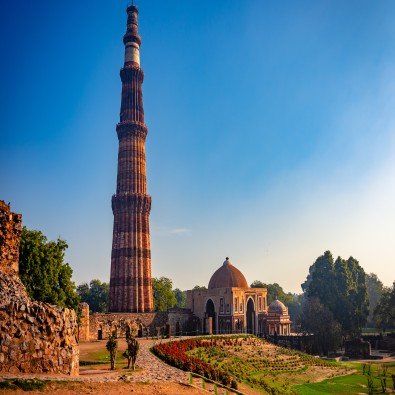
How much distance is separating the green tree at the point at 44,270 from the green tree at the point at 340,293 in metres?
34.1

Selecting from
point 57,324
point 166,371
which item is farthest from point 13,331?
point 166,371

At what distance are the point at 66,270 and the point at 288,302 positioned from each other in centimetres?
8350

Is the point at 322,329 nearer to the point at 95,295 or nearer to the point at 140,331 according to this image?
the point at 140,331

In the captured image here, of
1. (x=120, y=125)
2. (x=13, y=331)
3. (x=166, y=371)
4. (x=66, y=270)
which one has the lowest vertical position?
(x=166, y=371)

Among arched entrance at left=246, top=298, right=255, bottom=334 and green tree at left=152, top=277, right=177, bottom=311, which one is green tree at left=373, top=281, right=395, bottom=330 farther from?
green tree at left=152, top=277, right=177, bottom=311

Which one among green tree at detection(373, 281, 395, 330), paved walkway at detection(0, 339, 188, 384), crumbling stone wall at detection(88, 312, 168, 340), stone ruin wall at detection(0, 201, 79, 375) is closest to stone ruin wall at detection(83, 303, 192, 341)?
crumbling stone wall at detection(88, 312, 168, 340)

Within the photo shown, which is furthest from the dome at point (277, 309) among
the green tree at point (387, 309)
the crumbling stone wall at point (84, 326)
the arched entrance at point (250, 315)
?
the crumbling stone wall at point (84, 326)

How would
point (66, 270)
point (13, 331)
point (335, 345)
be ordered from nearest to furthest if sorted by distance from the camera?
1. point (13, 331)
2. point (66, 270)
3. point (335, 345)

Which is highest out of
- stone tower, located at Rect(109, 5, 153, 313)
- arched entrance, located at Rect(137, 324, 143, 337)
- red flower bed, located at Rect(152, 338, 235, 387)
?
stone tower, located at Rect(109, 5, 153, 313)

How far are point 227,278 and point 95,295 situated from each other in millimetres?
30230

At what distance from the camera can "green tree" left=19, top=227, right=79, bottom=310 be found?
22938 mm

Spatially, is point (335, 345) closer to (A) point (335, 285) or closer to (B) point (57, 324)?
(A) point (335, 285)

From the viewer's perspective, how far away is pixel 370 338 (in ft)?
171

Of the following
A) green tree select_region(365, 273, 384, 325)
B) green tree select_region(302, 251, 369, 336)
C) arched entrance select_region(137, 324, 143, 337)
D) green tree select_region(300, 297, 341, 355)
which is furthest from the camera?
green tree select_region(365, 273, 384, 325)
